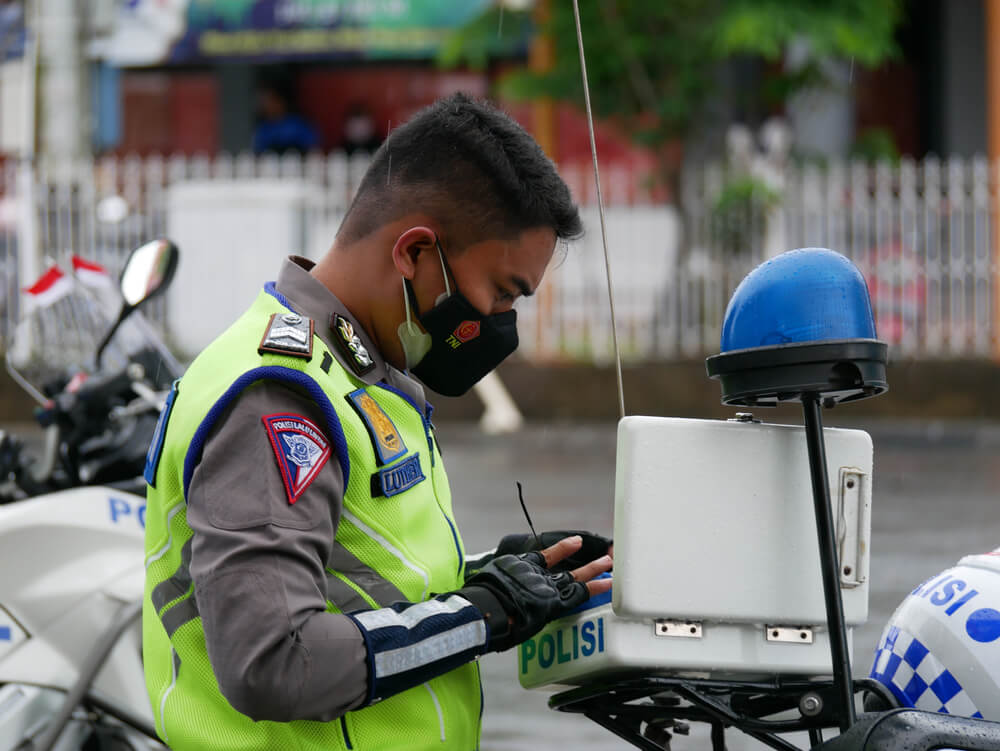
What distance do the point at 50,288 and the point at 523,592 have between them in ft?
5.41

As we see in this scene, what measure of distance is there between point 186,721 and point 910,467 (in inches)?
299

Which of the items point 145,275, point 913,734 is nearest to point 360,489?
point 913,734

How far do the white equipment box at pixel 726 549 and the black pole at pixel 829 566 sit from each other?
0.15 ft

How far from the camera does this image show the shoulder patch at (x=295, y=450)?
1508 millimetres

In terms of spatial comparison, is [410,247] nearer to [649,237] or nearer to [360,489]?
[360,489]

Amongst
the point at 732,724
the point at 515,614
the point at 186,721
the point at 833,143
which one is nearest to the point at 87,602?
the point at 186,721

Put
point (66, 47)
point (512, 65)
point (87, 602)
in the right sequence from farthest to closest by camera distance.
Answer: point (512, 65)
point (66, 47)
point (87, 602)

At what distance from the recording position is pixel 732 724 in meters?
1.67

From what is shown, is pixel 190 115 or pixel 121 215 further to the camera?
pixel 190 115

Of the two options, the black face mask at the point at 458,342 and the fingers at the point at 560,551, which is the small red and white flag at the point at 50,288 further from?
the fingers at the point at 560,551

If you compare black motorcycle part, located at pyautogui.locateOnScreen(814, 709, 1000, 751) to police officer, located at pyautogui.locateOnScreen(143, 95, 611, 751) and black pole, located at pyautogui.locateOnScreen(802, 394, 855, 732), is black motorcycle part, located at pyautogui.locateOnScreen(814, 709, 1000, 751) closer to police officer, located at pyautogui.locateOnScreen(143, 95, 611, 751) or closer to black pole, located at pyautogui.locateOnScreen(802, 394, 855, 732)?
black pole, located at pyautogui.locateOnScreen(802, 394, 855, 732)

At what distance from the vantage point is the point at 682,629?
1612 mm

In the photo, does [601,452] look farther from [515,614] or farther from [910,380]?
[515,614]

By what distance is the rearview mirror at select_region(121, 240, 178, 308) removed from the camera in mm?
2713
